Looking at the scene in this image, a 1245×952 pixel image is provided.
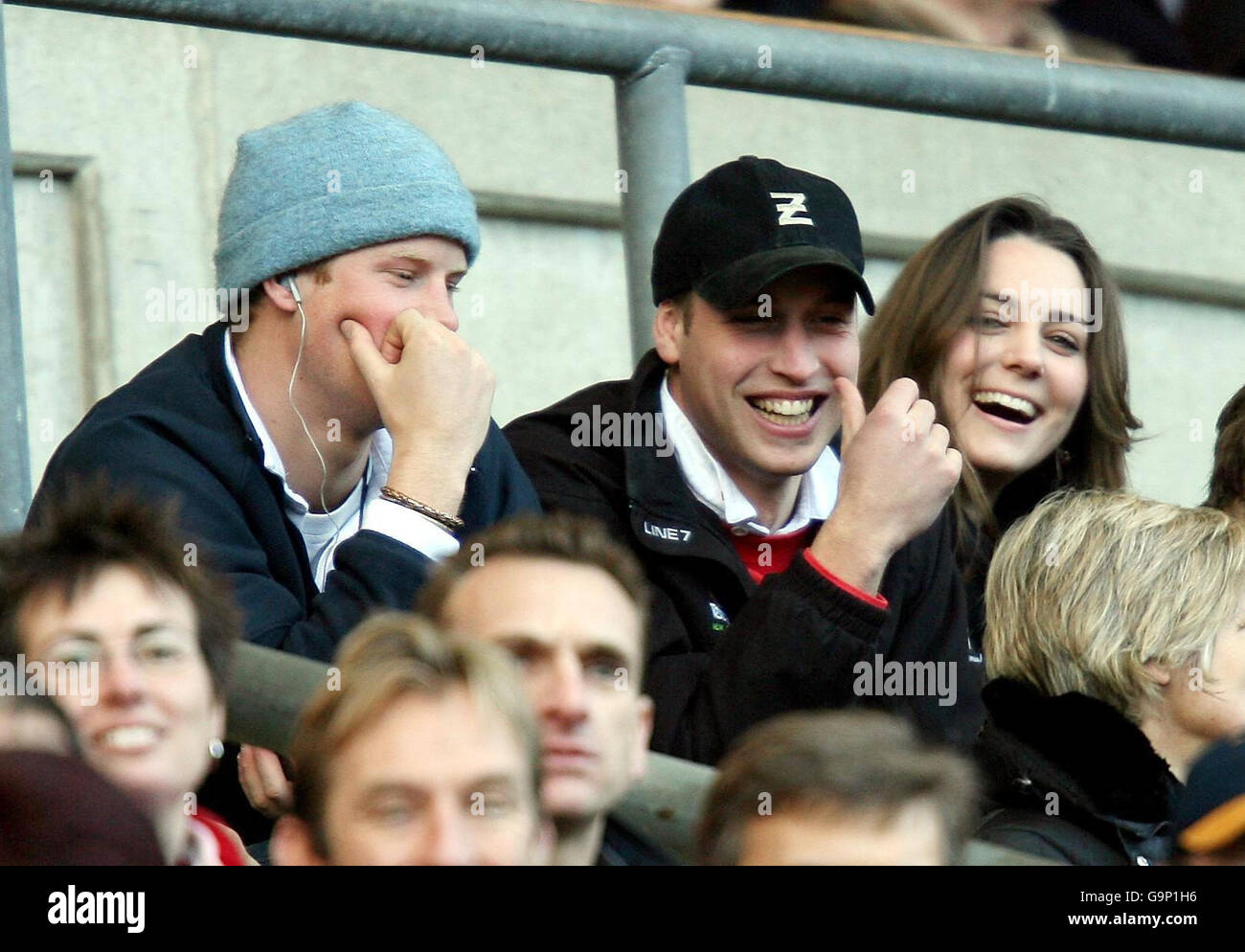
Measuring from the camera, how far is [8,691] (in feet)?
7.39

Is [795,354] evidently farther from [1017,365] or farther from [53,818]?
[53,818]

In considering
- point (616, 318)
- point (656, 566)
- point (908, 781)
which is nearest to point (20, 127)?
point (616, 318)

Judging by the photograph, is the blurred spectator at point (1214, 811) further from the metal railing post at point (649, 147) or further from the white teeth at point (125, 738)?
the metal railing post at point (649, 147)

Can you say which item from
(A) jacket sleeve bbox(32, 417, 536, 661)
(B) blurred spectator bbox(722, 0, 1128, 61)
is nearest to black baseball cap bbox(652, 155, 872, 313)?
(A) jacket sleeve bbox(32, 417, 536, 661)

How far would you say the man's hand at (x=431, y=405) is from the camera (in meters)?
3.16

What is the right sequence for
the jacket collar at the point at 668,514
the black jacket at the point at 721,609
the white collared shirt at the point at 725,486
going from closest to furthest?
the black jacket at the point at 721,609
the jacket collar at the point at 668,514
the white collared shirt at the point at 725,486

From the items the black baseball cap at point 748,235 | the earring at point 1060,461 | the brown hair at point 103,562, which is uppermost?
the black baseball cap at point 748,235

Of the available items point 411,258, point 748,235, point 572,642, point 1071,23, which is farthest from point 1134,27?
point 572,642

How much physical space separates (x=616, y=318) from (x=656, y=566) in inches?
86.8

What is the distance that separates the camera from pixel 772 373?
3645mm

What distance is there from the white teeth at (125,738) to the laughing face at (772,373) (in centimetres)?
141

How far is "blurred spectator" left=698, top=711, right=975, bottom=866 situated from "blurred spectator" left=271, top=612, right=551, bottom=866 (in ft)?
0.59

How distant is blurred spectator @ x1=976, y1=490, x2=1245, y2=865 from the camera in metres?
3.16

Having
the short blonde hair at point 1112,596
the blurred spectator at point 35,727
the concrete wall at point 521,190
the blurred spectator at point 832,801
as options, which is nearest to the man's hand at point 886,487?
the short blonde hair at point 1112,596
